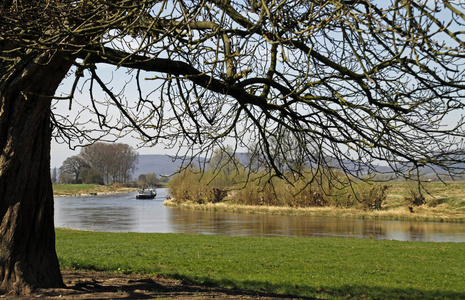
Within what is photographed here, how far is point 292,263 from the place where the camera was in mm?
11492

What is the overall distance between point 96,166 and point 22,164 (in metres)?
102

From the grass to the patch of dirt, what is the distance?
872 millimetres

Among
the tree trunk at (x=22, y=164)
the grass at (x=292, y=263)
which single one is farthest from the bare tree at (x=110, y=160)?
the tree trunk at (x=22, y=164)

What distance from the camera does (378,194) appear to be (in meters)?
36.0

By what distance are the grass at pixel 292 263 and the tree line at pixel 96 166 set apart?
284ft

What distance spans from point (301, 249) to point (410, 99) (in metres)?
9.06

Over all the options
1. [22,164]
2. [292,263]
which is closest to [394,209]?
[292,263]

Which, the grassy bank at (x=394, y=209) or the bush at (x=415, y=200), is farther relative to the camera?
the bush at (x=415, y=200)

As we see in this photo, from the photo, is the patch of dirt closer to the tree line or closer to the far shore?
the far shore

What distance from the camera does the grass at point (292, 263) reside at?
848 cm

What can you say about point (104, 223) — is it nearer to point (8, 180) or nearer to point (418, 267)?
point (418, 267)

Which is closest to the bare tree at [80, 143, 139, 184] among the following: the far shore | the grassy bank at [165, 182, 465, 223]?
the grassy bank at [165, 182, 465, 223]

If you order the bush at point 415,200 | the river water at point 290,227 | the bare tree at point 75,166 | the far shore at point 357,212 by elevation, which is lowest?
the river water at point 290,227

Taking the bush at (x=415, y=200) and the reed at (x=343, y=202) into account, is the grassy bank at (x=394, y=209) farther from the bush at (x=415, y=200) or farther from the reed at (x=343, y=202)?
the bush at (x=415, y=200)
